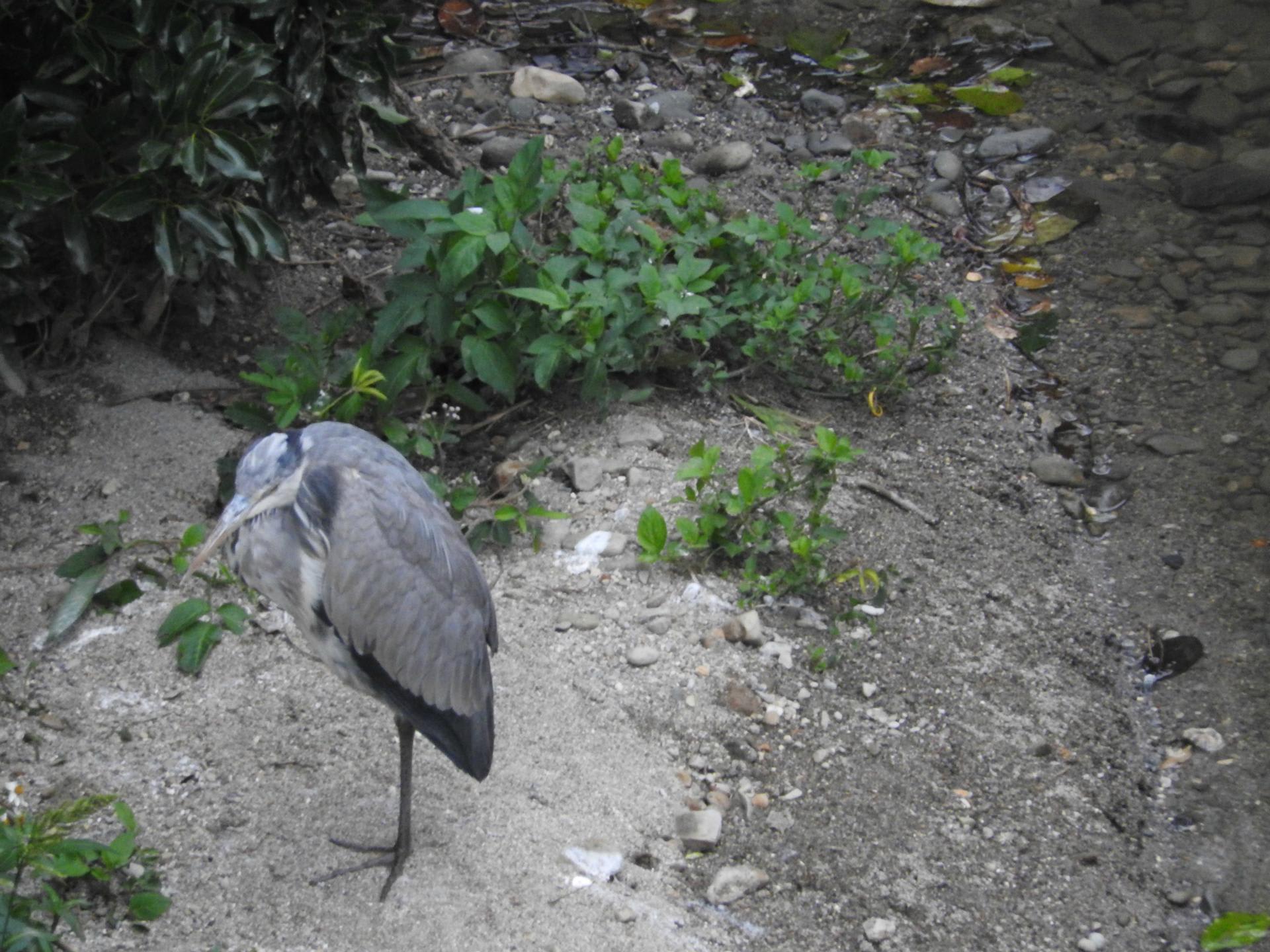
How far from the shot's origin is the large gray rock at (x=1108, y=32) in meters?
7.30

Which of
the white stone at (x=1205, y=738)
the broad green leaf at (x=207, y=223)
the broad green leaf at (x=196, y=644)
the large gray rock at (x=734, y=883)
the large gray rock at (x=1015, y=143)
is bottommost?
the white stone at (x=1205, y=738)

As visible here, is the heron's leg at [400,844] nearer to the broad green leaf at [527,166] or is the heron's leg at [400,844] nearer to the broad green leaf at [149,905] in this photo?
the broad green leaf at [149,905]

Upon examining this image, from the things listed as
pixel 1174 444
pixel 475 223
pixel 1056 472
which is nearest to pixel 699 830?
pixel 475 223

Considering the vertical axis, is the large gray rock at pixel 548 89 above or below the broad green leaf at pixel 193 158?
below

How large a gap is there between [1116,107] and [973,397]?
9.40 ft

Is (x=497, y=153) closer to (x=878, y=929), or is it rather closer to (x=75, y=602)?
(x=75, y=602)

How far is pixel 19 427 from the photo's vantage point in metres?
4.11

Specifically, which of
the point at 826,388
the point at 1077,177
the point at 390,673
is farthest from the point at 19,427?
the point at 1077,177

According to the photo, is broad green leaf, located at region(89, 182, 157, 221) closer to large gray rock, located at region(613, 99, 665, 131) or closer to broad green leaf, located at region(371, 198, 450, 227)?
broad green leaf, located at region(371, 198, 450, 227)

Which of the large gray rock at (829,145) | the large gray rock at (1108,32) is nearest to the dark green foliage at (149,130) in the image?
the large gray rock at (829,145)

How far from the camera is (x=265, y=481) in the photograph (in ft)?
10.00

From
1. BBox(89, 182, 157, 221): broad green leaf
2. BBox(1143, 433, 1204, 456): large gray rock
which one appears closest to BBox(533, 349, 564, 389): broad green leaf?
BBox(89, 182, 157, 221): broad green leaf

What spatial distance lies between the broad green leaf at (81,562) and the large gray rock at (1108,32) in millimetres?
6210

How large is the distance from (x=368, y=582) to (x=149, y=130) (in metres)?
1.75
